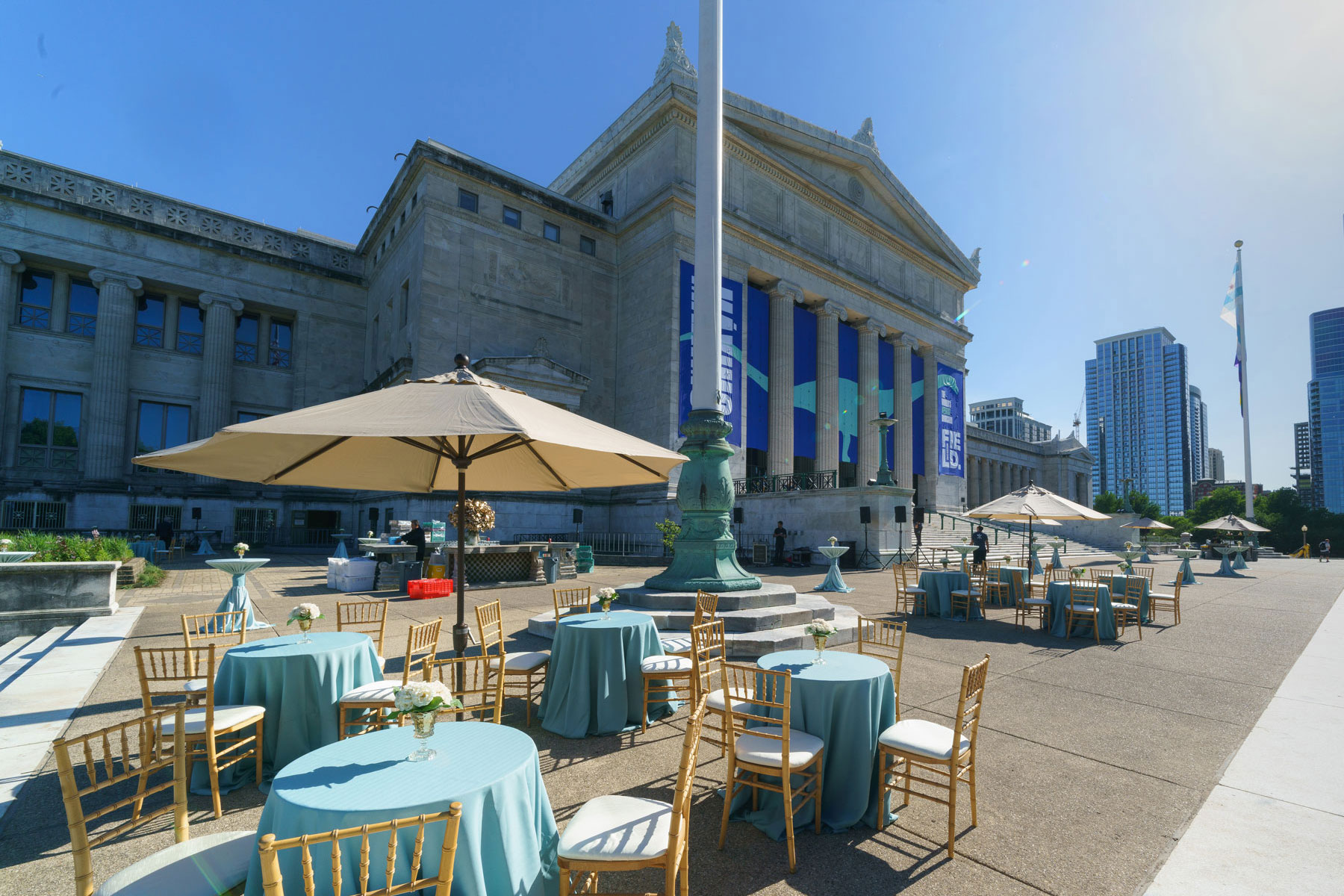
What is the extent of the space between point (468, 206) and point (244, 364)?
15.9m

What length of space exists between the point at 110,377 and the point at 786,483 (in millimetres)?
31836

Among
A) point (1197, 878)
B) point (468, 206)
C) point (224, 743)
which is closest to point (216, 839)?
point (224, 743)

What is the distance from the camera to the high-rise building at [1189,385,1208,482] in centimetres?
11388

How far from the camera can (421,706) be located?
2.88 m

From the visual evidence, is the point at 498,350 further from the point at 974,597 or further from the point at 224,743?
the point at 224,743

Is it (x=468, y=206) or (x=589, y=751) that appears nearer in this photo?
(x=589, y=751)

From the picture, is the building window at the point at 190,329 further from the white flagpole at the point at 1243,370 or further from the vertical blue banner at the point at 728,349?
the white flagpole at the point at 1243,370

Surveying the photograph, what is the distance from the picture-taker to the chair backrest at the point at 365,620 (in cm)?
609

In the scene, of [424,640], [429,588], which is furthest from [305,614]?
[429,588]

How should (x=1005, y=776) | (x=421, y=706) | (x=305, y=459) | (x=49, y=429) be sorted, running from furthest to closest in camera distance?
(x=49, y=429) → (x=305, y=459) → (x=1005, y=776) → (x=421, y=706)

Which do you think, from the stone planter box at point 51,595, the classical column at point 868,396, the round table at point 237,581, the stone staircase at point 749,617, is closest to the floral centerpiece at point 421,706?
the stone staircase at point 749,617

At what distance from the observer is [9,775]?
453 cm

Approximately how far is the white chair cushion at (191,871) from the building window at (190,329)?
121 ft

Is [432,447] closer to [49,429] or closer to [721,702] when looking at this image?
[721,702]
